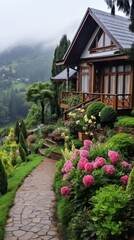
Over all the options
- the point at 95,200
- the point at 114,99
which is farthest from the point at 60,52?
the point at 95,200

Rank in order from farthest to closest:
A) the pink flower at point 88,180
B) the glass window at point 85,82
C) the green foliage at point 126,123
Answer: the glass window at point 85,82 < the green foliage at point 126,123 < the pink flower at point 88,180

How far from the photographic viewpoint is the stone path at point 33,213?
16.5 feet

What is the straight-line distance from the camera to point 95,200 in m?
4.50

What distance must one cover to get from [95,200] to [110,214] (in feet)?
1.64

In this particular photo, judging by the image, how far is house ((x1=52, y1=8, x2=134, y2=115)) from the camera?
14.1 m

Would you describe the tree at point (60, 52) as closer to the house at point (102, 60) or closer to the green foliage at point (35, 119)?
the green foliage at point (35, 119)

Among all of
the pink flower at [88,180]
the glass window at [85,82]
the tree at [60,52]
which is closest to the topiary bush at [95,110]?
the glass window at [85,82]

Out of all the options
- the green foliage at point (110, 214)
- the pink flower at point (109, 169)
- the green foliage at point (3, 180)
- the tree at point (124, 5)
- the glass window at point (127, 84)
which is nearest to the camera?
the green foliage at point (110, 214)

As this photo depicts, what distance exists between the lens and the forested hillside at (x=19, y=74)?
6520 centimetres

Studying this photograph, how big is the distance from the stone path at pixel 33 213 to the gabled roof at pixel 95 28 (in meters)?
8.30

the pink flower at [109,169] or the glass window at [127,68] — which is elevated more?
the glass window at [127,68]

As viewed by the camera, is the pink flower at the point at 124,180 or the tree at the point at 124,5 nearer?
the pink flower at the point at 124,180

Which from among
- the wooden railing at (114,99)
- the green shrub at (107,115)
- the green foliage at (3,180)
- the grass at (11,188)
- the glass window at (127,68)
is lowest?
the grass at (11,188)

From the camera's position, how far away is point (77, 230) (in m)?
4.50
